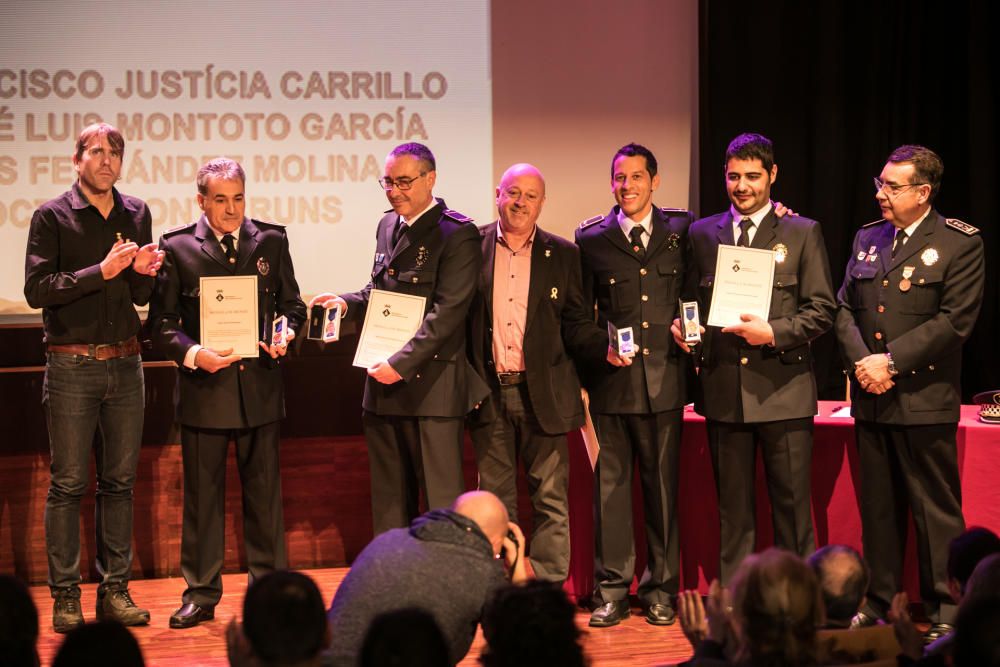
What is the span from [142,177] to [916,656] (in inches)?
176

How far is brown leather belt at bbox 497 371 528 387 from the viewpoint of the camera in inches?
191

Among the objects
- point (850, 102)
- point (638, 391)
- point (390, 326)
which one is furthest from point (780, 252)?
point (850, 102)

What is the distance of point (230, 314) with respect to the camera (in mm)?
4777

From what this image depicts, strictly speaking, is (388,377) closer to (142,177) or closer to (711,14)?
(142,177)

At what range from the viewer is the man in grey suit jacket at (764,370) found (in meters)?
4.66

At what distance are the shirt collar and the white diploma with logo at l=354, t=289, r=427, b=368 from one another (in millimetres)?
869

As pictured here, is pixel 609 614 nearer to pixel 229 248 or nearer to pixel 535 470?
pixel 535 470

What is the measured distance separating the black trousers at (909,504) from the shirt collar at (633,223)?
114 cm

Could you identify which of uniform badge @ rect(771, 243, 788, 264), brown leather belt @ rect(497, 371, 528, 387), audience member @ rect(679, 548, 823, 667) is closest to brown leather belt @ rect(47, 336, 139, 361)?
Answer: brown leather belt @ rect(497, 371, 528, 387)

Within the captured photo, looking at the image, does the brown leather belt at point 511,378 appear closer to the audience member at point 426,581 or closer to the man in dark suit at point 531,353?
the man in dark suit at point 531,353

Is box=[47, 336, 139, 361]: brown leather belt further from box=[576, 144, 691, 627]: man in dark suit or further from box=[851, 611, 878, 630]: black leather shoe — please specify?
box=[851, 611, 878, 630]: black leather shoe

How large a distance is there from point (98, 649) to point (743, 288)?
291cm

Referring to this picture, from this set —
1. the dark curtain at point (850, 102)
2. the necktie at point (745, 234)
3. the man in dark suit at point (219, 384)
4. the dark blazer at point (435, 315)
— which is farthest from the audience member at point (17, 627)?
the dark curtain at point (850, 102)

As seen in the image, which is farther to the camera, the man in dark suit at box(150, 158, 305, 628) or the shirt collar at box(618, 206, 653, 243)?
the shirt collar at box(618, 206, 653, 243)
